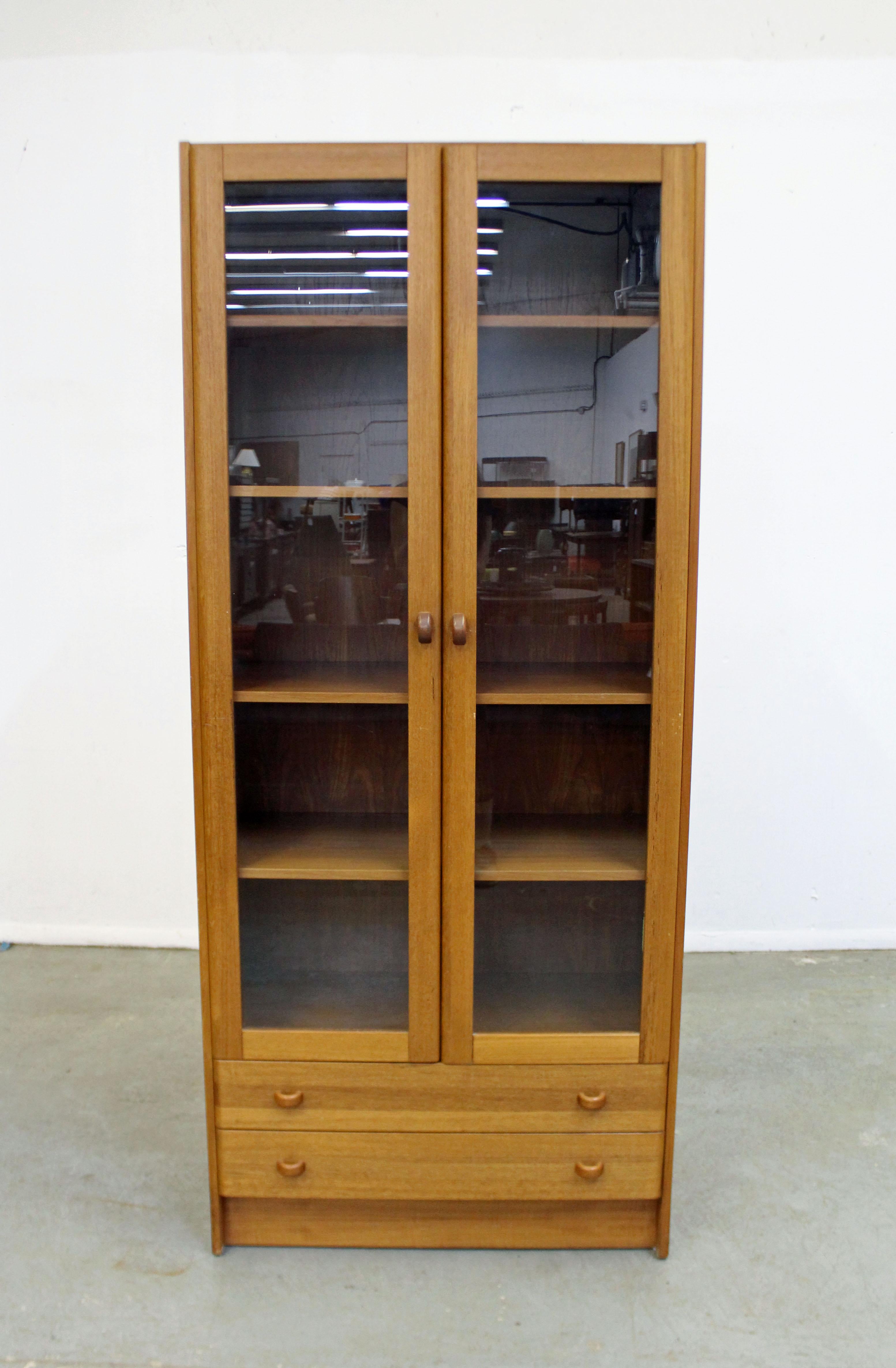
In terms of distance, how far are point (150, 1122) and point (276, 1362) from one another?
0.81m

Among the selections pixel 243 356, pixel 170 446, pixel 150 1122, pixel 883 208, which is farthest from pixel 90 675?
pixel 883 208

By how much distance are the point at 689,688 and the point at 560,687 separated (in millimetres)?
228

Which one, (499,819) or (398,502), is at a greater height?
(398,502)

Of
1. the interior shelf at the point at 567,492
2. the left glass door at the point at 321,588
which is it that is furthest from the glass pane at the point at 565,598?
the left glass door at the point at 321,588

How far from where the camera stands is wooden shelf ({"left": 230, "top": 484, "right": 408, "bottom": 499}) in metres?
1.78

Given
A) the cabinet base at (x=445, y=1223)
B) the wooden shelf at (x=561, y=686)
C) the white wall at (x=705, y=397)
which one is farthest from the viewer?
the white wall at (x=705, y=397)

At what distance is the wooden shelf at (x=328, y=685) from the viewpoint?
1832 mm

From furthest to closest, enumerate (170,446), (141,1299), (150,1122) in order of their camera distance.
Answer: 1. (170,446)
2. (150,1122)
3. (141,1299)

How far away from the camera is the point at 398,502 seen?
178 centimetres

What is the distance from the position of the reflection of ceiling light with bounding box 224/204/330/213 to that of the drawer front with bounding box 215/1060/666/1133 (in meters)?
1.50

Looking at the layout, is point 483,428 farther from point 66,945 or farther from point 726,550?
point 66,945

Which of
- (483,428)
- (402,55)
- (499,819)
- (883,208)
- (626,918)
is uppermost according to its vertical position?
(402,55)

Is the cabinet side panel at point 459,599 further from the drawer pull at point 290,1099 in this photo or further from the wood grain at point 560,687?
the drawer pull at point 290,1099

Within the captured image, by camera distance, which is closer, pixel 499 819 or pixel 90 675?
pixel 499 819
